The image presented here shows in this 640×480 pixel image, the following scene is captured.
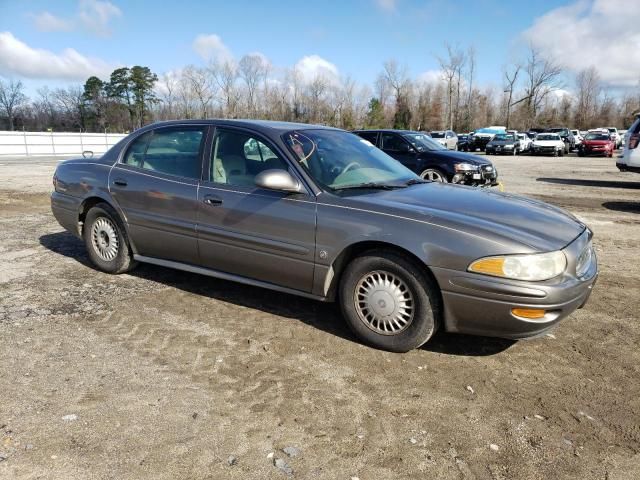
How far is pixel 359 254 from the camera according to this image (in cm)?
373

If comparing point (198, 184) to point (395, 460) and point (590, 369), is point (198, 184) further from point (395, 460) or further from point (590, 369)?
point (590, 369)

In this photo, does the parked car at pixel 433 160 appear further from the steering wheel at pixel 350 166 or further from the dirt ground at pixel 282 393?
the steering wheel at pixel 350 166

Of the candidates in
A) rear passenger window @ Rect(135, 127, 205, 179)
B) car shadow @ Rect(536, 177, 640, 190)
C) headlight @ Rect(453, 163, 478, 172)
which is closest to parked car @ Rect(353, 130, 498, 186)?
headlight @ Rect(453, 163, 478, 172)

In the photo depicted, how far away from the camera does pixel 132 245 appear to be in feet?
16.6

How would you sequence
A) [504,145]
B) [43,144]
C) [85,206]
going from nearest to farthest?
[85,206]
[43,144]
[504,145]

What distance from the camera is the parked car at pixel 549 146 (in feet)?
115

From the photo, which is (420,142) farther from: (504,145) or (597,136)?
(597,136)

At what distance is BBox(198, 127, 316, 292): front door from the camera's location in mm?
3883

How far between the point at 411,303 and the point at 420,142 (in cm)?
922

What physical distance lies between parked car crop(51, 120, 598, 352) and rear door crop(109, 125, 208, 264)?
14 mm

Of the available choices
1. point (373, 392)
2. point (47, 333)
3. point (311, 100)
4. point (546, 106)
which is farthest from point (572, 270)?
point (546, 106)

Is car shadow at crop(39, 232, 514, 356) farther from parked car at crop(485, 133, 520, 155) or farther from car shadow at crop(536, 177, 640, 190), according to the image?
parked car at crop(485, 133, 520, 155)

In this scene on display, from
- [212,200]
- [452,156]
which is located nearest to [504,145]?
[452,156]

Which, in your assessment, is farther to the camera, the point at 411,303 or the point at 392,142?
the point at 392,142
